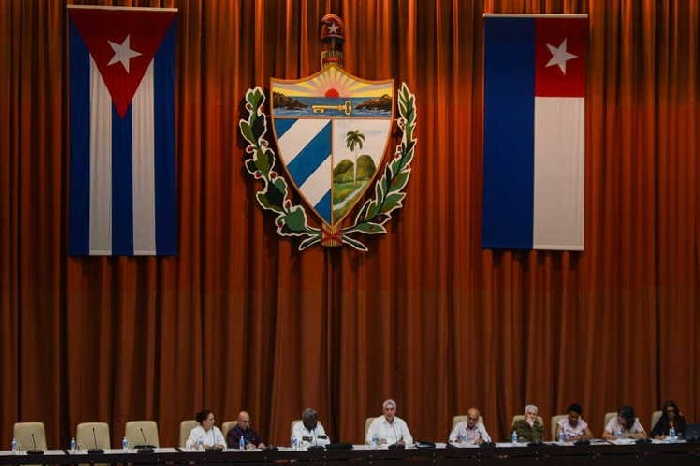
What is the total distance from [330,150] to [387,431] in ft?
11.7

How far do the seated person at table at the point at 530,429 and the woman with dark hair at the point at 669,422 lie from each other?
1.52 m

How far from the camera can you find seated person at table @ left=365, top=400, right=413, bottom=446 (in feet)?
38.1

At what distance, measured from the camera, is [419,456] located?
1022 cm

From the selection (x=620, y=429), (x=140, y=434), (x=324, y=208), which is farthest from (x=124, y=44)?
(x=620, y=429)

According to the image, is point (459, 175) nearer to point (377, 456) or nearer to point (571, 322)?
point (571, 322)

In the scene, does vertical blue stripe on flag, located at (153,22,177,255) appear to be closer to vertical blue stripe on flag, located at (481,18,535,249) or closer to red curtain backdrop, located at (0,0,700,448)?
red curtain backdrop, located at (0,0,700,448)

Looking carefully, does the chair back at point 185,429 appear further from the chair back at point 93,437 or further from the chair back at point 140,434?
the chair back at point 93,437

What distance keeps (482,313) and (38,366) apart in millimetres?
5324

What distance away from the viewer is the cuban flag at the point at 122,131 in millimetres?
12898

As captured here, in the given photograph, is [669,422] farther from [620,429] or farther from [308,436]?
[308,436]

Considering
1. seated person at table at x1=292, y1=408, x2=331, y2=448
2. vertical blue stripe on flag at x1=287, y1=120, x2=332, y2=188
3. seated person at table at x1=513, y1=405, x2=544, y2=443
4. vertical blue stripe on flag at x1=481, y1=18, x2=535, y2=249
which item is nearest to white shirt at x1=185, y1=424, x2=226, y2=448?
seated person at table at x1=292, y1=408, x2=331, y2=448

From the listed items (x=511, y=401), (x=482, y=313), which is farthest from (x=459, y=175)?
(x=511, y=401)

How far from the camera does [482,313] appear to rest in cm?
1355

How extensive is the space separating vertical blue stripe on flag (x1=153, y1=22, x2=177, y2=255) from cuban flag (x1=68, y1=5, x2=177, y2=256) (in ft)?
0.04
